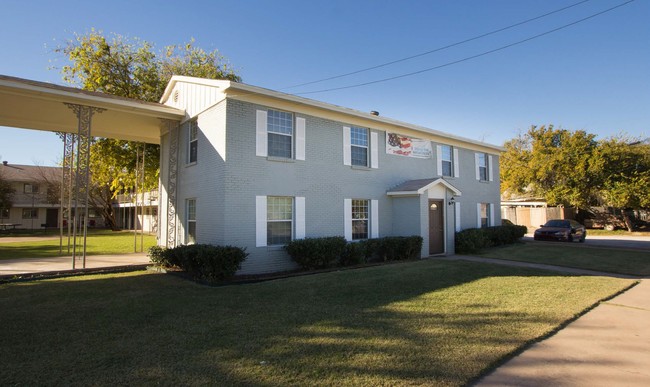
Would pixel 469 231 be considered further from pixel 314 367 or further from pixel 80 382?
pixel 80 382

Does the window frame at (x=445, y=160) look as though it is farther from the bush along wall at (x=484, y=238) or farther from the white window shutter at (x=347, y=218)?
the white window shutter at (x=347, y=218)

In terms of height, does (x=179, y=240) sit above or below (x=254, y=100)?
below

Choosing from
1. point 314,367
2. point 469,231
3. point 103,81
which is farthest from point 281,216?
point 103,81

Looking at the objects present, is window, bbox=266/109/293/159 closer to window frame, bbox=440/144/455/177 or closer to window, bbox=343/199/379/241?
window, bbox=343/199/379/241

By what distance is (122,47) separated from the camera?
2069cm

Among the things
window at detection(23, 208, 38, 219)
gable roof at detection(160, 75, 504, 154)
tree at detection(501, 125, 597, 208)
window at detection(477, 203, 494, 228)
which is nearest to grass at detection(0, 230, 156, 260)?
gable roof at detection(160, 75, 504, 154)

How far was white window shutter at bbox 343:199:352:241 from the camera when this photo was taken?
13.6 metres

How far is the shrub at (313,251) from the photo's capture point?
11.5 meters

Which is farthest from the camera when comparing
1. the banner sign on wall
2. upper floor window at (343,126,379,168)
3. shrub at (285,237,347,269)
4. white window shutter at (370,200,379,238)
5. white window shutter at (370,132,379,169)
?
the banner sign on wall

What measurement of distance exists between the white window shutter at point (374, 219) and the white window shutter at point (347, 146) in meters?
1.96

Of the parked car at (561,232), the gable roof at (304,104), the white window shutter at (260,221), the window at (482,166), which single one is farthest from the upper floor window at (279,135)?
the parked car at (561,232)

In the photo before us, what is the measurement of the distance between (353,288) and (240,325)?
10.7 feet

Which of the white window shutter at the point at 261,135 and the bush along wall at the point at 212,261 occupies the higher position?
the white window shutter at the point at 261,135

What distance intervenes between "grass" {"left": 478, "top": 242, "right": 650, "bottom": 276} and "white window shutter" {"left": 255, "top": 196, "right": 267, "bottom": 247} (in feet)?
30.2
